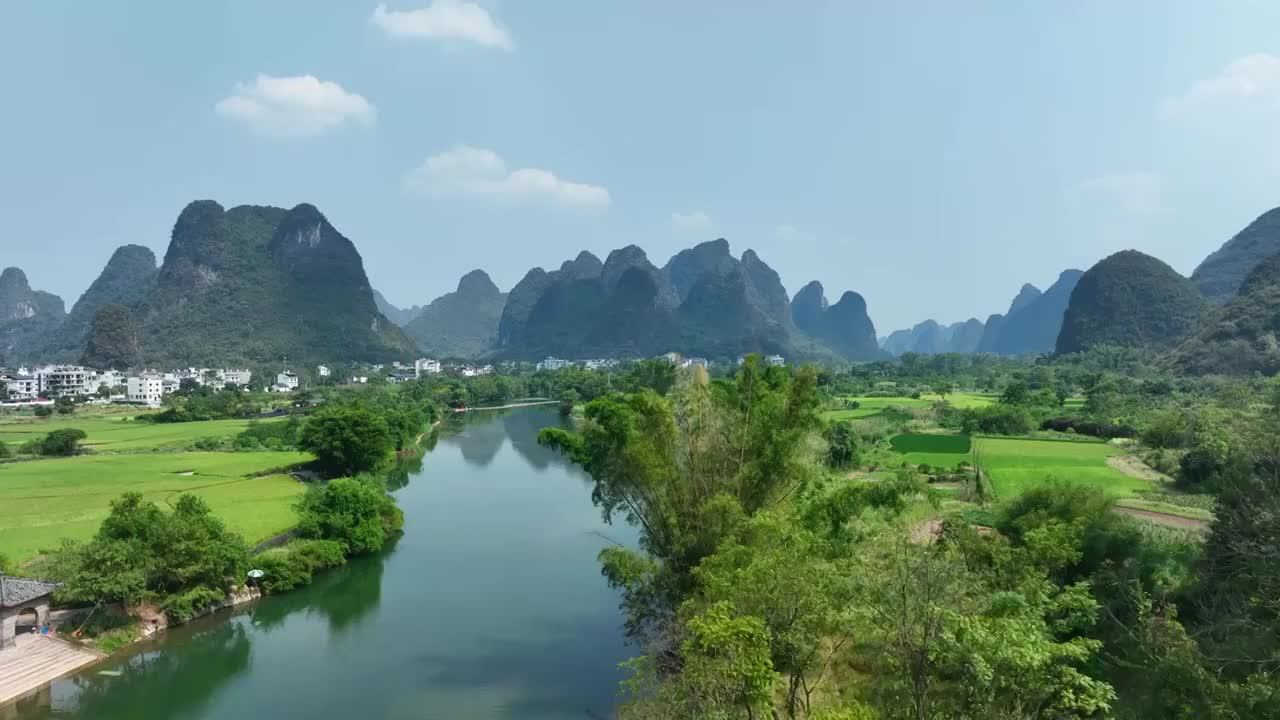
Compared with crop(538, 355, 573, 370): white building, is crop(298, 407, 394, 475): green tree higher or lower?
lower

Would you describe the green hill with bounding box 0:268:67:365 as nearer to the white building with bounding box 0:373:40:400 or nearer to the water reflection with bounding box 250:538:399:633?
the white building with bounding box 0:373:40:400

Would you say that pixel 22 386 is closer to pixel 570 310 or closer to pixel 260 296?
pixel 260 296

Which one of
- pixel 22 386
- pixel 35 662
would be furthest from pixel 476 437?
pixel 22 386

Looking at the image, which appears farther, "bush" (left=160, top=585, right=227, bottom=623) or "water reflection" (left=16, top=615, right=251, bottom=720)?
"bush" (left=160, top=585, right=227, bottom=623)

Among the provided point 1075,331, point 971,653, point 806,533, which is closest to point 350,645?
point 806,533

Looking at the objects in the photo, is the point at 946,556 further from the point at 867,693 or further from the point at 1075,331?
the point at 1075,331

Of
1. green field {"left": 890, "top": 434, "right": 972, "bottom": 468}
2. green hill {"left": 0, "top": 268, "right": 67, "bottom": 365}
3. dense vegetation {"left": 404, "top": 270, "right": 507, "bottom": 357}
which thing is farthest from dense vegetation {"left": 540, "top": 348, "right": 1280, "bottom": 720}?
dense vegetation {"left": 404, "top": 270, "right": 507, "bottom": 357}

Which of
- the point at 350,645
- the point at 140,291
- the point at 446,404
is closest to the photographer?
the point at 350,645
